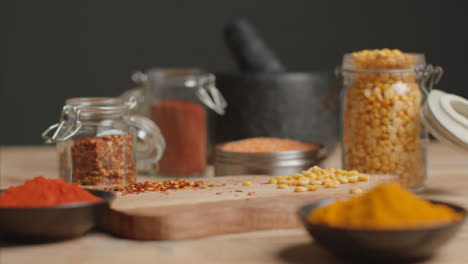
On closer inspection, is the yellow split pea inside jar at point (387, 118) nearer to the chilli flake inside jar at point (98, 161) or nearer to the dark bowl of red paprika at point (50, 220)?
the chilli flake inside jar at point (98, 161)

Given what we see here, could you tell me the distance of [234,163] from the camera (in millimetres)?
1694

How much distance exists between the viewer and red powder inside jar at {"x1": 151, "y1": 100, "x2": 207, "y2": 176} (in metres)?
1.90

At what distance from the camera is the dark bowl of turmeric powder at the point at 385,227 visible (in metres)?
0.92

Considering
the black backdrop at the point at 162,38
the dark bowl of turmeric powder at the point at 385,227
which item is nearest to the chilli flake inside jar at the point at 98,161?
the dark bowl of turmeric powder at the point at 385,227

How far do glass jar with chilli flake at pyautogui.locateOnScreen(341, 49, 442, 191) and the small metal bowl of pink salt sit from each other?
11cm

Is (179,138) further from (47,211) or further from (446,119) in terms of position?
(47,211)

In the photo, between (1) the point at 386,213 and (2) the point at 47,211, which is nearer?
(1) the point at 386,213

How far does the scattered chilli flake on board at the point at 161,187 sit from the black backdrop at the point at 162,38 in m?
1.63

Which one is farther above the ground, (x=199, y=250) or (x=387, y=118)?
(x=387, y=118)

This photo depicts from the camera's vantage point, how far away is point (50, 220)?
1084 millimetres

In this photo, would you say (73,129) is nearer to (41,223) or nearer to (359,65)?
(41,223)

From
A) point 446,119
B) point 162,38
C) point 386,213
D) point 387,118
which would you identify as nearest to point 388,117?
point 387,118

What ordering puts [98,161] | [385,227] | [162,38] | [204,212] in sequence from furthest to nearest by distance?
[162,38] < [98,161] < [204,212] < [385,227]

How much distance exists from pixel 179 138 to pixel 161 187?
494mm
